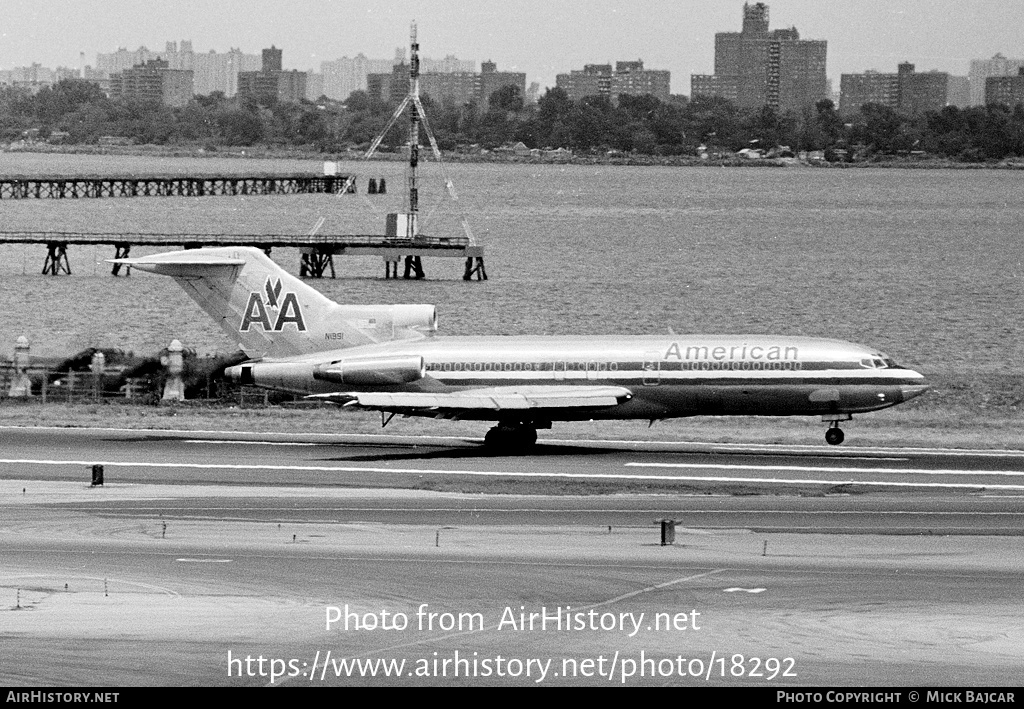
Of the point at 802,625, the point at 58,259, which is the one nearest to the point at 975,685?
the point at 802,625

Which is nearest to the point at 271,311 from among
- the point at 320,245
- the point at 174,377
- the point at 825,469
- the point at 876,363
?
the point at 174,377

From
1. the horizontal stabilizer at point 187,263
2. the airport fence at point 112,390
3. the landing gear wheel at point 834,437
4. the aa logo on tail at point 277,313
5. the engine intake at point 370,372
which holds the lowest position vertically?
the airport fence at point 112,390

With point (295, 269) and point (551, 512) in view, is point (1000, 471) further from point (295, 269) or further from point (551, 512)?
point (295, 269)

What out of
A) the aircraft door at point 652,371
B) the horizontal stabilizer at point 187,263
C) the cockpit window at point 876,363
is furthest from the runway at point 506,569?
the horizontal stabilizer at point 187,263

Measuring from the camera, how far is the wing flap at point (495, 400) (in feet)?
167

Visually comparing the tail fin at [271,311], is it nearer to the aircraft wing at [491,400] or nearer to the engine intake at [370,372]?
the engine intake at [370,372]

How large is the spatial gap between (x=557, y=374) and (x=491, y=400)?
235 centimetres

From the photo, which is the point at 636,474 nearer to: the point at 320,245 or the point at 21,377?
the point at 21,377

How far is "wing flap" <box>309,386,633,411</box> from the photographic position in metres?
50.8

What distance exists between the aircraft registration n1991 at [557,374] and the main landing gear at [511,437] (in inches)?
1.2

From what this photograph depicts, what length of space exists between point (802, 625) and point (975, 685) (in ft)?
13.7

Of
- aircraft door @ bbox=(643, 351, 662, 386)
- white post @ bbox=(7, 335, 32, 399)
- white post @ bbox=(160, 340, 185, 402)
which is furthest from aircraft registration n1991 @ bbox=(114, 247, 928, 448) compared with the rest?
white post @ bbox=(7, 335, 32, 399)

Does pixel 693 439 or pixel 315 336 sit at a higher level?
pixel 315 336
